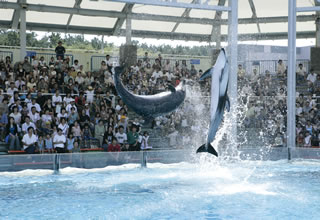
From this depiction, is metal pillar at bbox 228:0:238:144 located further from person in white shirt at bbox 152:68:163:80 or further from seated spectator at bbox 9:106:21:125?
seated spectator at bbox 9:106:21:125

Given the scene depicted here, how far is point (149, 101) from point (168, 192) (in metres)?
1.77

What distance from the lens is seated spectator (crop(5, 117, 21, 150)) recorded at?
12016 millimetres

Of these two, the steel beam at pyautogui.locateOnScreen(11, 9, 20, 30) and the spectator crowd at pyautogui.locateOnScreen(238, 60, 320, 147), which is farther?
the steel beam at pyautogui.locateOnScreen(11, 9, 20, 30)

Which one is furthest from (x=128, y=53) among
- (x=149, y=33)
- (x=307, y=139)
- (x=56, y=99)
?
(x=307, y=139)

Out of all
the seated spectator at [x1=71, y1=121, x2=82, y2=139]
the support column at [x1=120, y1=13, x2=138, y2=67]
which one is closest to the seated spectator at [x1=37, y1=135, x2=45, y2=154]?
the seated spectator at [x1=71, y1=121, x2=82, y2=139]

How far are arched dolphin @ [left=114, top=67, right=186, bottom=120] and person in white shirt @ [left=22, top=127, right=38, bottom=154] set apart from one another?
154 inches

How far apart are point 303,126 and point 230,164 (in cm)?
384

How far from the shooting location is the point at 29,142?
12.0 metres

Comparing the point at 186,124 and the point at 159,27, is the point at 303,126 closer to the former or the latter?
the point at 186,124

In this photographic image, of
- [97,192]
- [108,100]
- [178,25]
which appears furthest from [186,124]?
[178,25]

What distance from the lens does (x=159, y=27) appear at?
21422mm

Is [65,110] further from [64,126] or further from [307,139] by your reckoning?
[307,139]

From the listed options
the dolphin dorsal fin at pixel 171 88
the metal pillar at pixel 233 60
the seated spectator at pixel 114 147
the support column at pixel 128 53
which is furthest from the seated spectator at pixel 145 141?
the support column at pixel 128 53

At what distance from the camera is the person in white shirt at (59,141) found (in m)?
12.3
